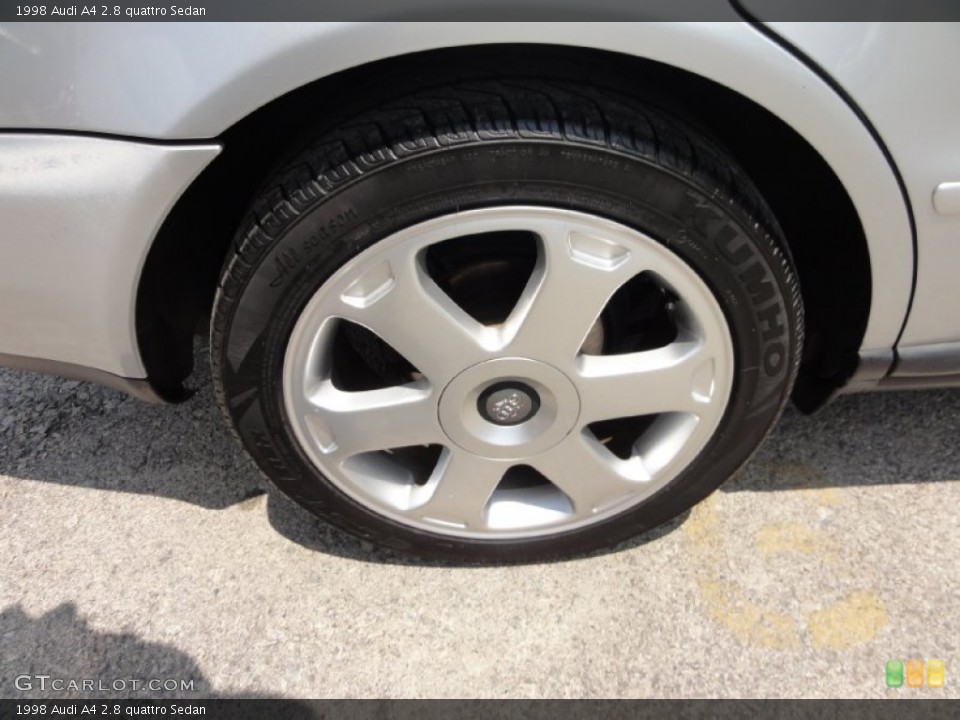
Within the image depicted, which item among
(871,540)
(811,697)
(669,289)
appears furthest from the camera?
(871,540)

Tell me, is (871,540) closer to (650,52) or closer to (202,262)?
(650,52)

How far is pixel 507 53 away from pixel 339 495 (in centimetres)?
87

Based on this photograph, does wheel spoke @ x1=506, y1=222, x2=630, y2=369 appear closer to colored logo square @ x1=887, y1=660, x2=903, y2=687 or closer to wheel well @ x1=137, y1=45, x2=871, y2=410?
wheel well @ x1=137, y1=45, x2=871, y2=410

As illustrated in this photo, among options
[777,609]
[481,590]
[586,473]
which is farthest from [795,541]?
[481,590]

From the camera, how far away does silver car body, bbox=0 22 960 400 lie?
108 centimetres

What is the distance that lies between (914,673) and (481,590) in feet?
2.79

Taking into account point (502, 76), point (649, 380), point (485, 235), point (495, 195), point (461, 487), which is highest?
point (502, 76)

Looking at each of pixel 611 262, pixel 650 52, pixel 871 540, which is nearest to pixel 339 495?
pixel 611 262

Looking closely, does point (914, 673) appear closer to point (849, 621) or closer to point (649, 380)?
point (849, 621)

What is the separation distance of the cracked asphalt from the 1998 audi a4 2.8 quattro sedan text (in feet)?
0.60

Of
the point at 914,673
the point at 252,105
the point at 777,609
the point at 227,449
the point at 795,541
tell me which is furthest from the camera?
the point at 227,449

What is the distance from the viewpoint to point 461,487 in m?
1.53

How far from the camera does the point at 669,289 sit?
133cm

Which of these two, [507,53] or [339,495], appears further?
[339,495]
